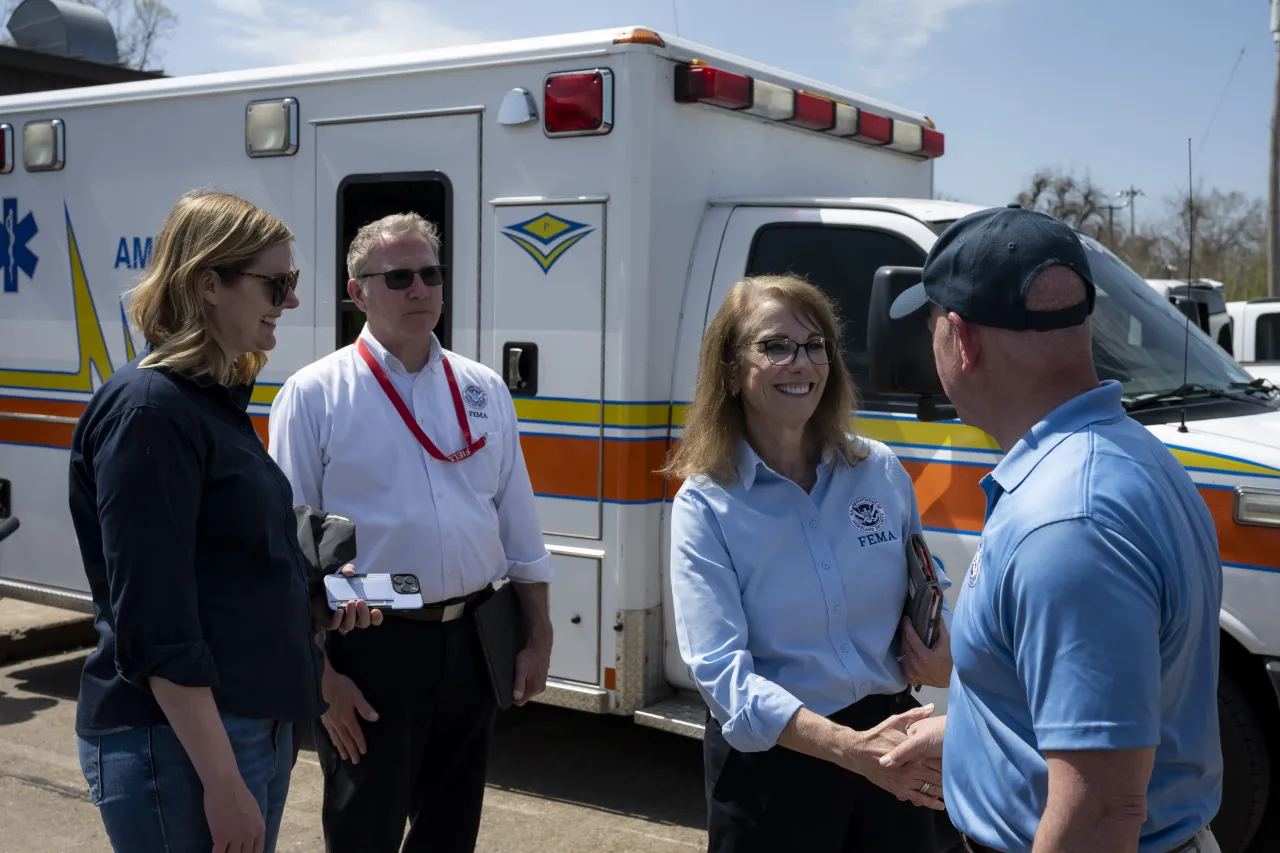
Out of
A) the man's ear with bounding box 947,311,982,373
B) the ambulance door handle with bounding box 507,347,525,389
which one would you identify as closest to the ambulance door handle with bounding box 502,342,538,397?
the ambulance door handle with bounding box 507,347,525,389

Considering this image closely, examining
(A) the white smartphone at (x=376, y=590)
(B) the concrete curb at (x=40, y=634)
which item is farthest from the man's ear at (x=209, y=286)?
(B) the concrete curb at (x=40, y=634)

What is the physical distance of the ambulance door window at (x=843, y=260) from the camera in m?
4.37

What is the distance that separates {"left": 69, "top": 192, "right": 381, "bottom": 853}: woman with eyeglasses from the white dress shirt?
0.64 metres

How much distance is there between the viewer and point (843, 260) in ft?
14.7

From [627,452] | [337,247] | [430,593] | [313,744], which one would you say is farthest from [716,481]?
[337,247]

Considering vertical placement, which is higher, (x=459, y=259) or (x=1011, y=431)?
(x=459, y=259)

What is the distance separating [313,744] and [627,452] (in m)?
1.87

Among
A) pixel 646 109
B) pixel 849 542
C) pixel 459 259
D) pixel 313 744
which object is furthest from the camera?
pixel 459 259

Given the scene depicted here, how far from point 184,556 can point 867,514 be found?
131 centimetres

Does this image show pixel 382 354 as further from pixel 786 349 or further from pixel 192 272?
pixel 786 349

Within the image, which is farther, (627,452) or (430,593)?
(627,452)

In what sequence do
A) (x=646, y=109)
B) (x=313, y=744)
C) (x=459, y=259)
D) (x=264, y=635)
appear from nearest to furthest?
(x=264, y=635) → (x=313, y=744) → (x=646, y=109) → (x=459, y=259)

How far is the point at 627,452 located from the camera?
4.53 m

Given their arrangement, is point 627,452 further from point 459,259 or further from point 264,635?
point 264,635
